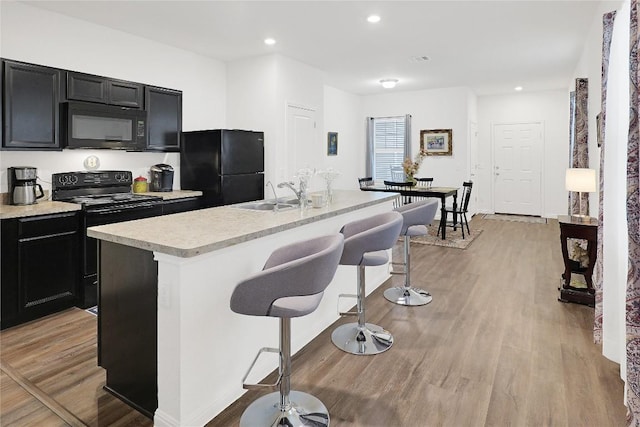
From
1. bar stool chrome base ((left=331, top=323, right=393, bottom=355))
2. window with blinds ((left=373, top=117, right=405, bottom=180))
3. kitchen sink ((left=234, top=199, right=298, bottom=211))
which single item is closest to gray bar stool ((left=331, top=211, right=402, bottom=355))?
bar stool chrome base ((left=331, top=323, right=393, bottom=355))

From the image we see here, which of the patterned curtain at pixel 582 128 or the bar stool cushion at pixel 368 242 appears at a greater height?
the patterned curtain at pixel 582 128

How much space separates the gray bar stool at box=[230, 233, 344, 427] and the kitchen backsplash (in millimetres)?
2984

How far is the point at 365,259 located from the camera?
9.29 feet

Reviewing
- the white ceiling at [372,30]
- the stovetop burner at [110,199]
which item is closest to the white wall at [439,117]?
the white ceiling at [372,30]

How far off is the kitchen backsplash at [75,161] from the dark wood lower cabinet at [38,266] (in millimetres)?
643

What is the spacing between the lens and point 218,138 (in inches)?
193

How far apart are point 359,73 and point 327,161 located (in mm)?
1916

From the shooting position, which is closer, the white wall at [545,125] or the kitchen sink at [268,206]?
the kitchen sink at [268,206]

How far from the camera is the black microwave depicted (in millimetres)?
3922

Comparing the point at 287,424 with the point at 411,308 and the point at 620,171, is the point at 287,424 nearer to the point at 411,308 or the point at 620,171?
the point at 411,308

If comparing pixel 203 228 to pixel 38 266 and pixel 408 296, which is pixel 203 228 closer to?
pixel 38 266

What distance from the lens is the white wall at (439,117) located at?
827cm

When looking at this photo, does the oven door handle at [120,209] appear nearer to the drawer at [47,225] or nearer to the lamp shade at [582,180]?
the drawer at [47,225]

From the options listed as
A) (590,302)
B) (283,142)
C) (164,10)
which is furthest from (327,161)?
(590,302)
